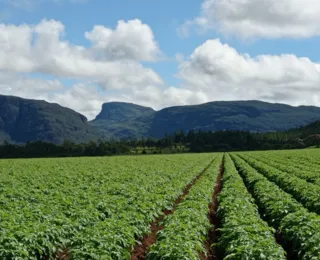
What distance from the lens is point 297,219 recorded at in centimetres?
1470

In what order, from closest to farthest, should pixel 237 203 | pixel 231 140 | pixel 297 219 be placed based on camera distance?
pixel 297 219, pixel 237 203, pixel 231 140

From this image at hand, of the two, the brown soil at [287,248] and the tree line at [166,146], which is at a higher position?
the tree line at [166,146]

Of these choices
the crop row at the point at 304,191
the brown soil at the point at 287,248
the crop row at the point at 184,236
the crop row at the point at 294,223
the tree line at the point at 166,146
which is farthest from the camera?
the tree line at the point at 166,146

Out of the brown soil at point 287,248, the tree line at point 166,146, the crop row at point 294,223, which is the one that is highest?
the tree line at point 166,146

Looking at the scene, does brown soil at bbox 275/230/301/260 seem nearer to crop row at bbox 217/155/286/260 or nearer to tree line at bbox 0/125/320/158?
crop row at bbox 217/155/286/260

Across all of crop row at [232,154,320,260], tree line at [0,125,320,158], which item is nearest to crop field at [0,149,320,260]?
crop row at [232,154,320,260]

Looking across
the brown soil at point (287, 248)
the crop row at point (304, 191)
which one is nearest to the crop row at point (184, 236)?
the brown soil at point (287, 248)

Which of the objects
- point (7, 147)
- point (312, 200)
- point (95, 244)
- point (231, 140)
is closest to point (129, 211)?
point (95, 244)

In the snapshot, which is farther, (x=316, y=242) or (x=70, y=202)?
(x=70, y=202)

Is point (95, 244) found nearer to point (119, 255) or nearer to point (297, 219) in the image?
point (119, 255)

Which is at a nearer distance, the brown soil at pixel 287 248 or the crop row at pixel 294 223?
the crop row at pixel 294 223

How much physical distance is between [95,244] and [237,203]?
9.89 m

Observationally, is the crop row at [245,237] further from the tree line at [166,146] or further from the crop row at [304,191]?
the tree line at [166,146]

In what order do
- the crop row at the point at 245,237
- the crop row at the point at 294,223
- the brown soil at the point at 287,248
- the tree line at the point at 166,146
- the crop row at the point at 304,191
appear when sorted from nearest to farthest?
the crop row at the point at 245,237 → the crop row at the point at 294,223 → the brown soil at the point at 287,248 → the crop row at the point at 304,191 → the tree line at the point at 166,146
